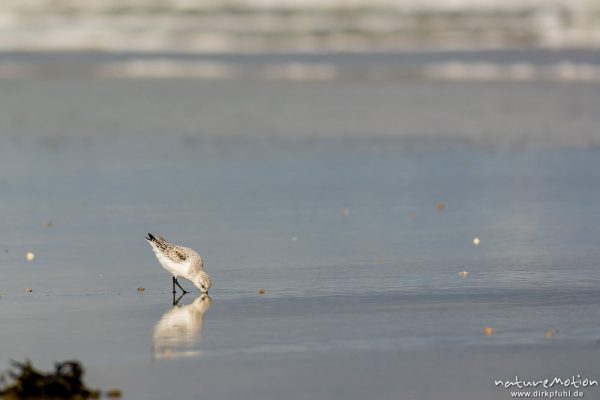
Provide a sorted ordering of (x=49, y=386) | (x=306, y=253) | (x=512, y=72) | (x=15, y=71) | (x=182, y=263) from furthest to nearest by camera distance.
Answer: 1. (x=15, y=71)
2. (x=512, y=72)
3. (x=306, y=253)
4. (x=182, y=263)
5. (x=49, y=386)

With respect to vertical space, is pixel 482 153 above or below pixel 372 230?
above

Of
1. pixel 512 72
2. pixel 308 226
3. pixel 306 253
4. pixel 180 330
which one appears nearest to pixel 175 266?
pixel 180 330

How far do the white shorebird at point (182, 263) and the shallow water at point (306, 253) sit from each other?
166mm

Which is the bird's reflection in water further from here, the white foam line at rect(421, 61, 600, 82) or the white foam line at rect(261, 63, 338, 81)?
the white foam line at rect(261, 63, 338, 81)

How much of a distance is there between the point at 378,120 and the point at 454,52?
19255mm

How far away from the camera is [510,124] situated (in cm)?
2288

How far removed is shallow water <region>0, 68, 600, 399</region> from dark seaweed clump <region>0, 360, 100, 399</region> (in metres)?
0.28

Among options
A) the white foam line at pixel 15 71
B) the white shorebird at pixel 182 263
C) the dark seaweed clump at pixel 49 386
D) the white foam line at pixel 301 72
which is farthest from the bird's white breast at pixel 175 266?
the white foam line at pixel 15 71

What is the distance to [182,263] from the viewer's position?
10.1 metres

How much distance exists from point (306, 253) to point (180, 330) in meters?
3.03

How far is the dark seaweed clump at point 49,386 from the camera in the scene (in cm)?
721

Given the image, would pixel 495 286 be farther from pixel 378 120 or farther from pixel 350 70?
pixel 350 70

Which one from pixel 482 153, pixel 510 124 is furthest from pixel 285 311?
pixel 510 124

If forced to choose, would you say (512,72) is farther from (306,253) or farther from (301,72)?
(306,253)
